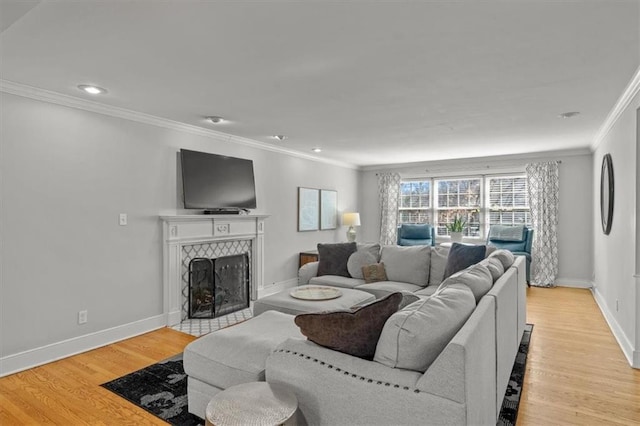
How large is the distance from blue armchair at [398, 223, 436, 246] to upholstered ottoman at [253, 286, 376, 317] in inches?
150

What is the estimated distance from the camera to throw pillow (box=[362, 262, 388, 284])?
4441 millimetres

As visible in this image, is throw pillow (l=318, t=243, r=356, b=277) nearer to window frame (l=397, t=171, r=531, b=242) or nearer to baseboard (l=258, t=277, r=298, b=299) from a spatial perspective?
baseboard (l=258, t=277, r=298, b=299)

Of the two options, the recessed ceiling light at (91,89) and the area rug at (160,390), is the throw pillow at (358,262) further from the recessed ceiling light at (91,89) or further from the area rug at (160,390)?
the recessed ceiling light at (91,89)

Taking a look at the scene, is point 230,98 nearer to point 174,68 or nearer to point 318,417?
point 174,68

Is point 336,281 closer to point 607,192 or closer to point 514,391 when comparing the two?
point 514,391

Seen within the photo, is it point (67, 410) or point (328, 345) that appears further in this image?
point (67, 410)

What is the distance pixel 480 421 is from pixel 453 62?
221 cm

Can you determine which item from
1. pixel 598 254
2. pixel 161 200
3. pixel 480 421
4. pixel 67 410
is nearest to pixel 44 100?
pixel 161 200

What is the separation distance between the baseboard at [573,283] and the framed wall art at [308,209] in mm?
4351

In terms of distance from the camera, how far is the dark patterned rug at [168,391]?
2.31 metres

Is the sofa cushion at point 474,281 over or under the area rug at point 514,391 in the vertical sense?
over

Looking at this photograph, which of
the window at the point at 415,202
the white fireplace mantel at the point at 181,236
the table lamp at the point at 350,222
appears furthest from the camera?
the window at the point at 415,202

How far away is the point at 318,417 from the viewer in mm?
1625

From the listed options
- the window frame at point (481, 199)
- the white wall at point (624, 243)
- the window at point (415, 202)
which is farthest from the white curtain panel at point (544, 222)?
the window at point (415, 202)
